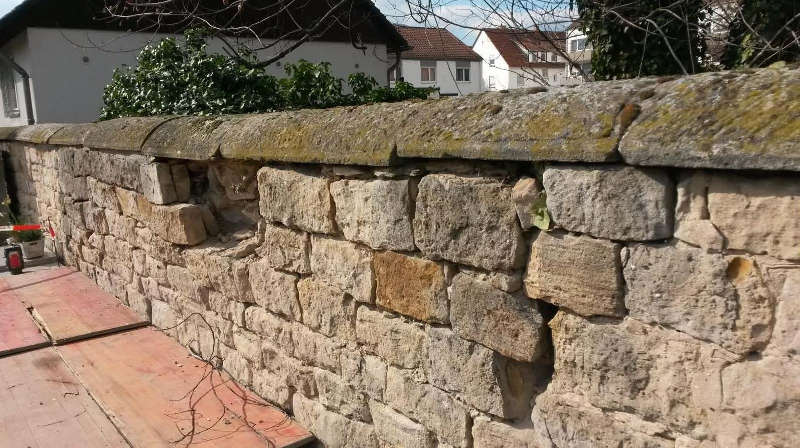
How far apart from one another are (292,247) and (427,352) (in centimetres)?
93

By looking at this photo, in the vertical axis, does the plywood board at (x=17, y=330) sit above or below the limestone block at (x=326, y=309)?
below

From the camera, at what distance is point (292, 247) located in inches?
113

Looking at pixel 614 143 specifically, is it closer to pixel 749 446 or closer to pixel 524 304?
pixel 524 304

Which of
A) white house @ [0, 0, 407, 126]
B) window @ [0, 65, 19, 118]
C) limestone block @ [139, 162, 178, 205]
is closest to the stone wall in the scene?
limestone block @ [139, 162, 178, 205]

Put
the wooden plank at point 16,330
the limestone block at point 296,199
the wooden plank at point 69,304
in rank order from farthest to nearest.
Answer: the wooden plank at point 69,304, the wooden plank at point 16,330, the limestone block at point 296,199

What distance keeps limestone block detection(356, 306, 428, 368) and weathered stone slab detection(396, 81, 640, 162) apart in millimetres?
649

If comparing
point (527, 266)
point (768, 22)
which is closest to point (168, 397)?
point (527, 266)

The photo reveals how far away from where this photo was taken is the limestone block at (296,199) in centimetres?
260

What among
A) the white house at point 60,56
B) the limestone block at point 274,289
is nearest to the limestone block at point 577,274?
the limestone block at point 274,289

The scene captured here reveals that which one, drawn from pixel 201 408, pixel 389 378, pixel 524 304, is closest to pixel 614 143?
pixel 524 304

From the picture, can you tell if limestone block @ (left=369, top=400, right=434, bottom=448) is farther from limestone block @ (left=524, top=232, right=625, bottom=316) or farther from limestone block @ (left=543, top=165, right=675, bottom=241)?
limestone block @ (left=543, top=165, right=675, bottom=241)

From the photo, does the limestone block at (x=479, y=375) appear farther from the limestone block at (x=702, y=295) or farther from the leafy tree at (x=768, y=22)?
the leafy tree at (x=768, y=22)

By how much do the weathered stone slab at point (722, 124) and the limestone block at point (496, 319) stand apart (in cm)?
59

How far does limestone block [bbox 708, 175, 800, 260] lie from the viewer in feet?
4.22
